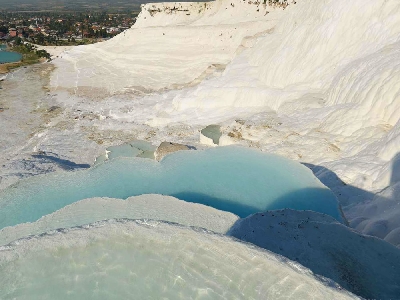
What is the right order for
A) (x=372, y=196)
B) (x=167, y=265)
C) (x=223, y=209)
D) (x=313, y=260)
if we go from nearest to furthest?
(x=167, y=265)
(x=313, y=260)
(x=223, y=209)
(x=372, y=196)

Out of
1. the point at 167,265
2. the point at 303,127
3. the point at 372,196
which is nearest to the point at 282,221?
the point at 167,265

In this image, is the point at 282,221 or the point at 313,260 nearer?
the point at 313,260

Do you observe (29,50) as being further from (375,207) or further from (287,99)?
(375,207)

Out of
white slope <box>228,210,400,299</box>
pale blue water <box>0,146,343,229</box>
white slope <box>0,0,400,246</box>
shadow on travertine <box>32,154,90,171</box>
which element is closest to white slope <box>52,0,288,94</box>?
white slope <box>0,0,400,246</box>

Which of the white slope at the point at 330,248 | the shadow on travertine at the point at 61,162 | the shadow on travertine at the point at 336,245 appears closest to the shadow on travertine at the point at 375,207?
the shadow on travertine at the point at 336,245

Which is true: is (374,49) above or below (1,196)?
above

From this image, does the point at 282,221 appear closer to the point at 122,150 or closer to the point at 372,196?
the point at 372,196
